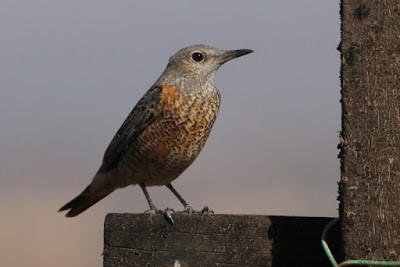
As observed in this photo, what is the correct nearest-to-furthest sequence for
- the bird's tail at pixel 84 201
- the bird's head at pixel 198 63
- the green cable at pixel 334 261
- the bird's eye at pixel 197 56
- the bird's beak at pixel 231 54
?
the green cable at pixel 334 261 < the bird's beak at pixel 231 54 < the bird's head at pixel 198 63 < the bird's eye at pixel 197 56 < the bird's tail at pixel 84 201

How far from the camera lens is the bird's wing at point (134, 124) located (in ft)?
20.7

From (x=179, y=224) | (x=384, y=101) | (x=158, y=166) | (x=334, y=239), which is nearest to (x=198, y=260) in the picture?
(x=179, y=224)

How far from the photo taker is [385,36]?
302 cm

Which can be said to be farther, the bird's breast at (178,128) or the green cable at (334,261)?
the bird's breast at (178,128)

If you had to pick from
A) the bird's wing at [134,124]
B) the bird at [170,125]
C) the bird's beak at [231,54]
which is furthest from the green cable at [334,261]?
the bird's beak at [231,54]

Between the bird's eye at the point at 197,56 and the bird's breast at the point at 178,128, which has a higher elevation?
the bird's eye at the point at 197,56

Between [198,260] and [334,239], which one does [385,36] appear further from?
[198,260]

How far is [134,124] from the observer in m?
6.45

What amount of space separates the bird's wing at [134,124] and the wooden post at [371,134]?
333cm

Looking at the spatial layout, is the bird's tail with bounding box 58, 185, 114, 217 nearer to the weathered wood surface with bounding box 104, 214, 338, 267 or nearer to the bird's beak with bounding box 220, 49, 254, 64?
the bird's beak with bounding box 220, 49, 254, 64

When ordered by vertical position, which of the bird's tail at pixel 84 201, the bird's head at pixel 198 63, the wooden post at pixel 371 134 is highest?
the bird's head at pixel 198 63

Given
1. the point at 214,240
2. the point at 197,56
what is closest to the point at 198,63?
the point at 197,56

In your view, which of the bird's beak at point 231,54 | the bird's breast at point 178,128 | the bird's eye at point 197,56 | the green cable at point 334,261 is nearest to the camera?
the green cable at point 334,261

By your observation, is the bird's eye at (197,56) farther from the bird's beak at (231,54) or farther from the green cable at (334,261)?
the green cable at (334,261)
